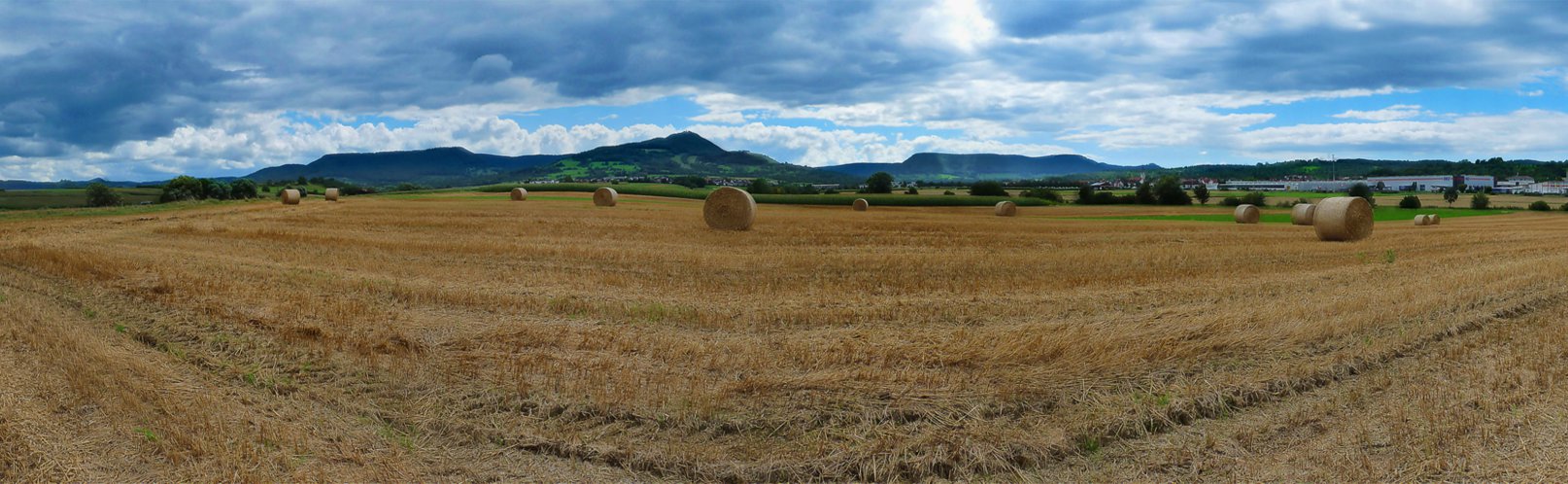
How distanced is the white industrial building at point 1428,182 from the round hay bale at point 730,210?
4224 inches

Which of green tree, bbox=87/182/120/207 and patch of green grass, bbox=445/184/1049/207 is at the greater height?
green tree, bbox=87/182/120/207

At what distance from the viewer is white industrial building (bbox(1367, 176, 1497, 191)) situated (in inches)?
4480

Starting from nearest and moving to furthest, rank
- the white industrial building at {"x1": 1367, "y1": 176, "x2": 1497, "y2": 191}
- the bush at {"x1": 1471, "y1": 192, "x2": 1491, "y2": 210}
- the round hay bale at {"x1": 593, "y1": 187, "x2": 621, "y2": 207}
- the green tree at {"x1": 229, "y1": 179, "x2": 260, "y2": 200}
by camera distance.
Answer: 1. the round hay bale at {"x1": 593, "y1": 187, "x2": 621, "y2": 207}
2. the green tree at {"x1": 229, "y1": 179, "x2": 260, "y2": 200}
3. the bush at {"x1": 1471, "y1": 192, "x2": 1491, "y2": 210}
4. the white industrial building at {"x1": 1367, "y1": 176, "x2": 1497, "y2": 191}

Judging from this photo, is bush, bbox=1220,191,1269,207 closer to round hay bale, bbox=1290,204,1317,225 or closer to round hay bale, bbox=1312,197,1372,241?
round hay bale, bbox=1290,204,1317,225

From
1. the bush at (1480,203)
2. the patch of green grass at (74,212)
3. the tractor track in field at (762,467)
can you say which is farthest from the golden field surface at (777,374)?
Answer: the bush at (1480,203)

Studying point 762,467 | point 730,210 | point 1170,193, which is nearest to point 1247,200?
point 1170,193

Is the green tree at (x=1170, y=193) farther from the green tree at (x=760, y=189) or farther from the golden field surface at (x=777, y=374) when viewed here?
the golden field surface at (x=777, y=374)

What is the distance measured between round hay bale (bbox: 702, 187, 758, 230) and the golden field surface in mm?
12757

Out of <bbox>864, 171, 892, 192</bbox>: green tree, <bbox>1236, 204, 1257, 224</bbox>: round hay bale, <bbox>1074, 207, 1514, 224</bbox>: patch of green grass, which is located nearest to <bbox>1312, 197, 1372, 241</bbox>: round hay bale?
<bbox>1236, 204, 1257, 224</bbox>: round hay bale

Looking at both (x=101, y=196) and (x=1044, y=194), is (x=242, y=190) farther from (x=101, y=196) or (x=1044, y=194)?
(x=1044, y=194)

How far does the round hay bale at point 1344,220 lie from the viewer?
26.6 metres

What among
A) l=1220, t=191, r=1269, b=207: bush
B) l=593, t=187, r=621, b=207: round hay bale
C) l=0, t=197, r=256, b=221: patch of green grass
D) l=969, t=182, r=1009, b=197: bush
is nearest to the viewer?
l=0, t=197, r=256, b=221: patch of green grass

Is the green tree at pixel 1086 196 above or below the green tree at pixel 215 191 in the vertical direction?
below

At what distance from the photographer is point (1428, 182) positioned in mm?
120312
